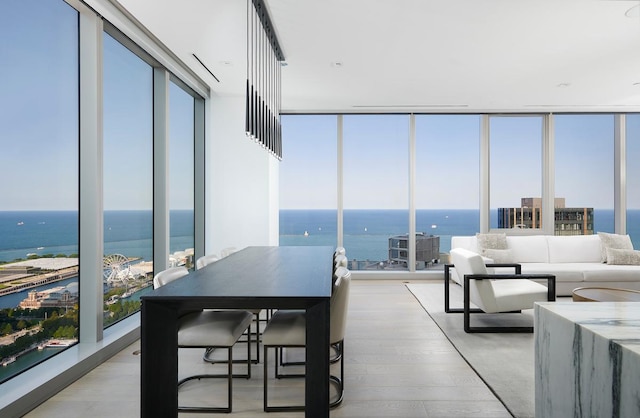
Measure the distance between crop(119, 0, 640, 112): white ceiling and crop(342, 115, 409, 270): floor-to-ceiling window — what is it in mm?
841

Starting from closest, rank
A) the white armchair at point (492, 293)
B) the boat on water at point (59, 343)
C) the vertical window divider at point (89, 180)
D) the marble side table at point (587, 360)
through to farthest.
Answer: the marble side table at point (587, 360)
the boat on water at point (59, 343)
the vertical window divider at point (89, 180)
the white armchair at point (492, 293)

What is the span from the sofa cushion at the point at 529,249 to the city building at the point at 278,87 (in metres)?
0.86

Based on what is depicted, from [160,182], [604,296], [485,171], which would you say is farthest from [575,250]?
[160,182]

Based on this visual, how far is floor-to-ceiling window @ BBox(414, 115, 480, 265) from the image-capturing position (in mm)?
6879

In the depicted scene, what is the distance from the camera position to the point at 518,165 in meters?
6.81

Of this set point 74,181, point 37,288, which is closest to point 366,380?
point 37,288

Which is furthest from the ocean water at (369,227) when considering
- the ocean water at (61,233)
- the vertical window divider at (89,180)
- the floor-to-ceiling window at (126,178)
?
the vertical window divider at (89,180)

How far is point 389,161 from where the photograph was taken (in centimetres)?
695

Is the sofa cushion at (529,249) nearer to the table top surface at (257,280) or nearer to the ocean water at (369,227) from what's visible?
the ocean water at (369,227)

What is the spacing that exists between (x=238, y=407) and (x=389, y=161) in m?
5.24

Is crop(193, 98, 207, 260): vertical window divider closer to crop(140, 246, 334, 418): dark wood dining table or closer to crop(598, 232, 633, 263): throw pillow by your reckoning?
crop(140, 246, 334, 418): dark wood dining table

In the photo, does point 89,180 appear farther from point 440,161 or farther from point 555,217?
point 555,217

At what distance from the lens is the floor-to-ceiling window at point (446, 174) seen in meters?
6.88

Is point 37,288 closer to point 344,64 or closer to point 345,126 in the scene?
point 344,64
